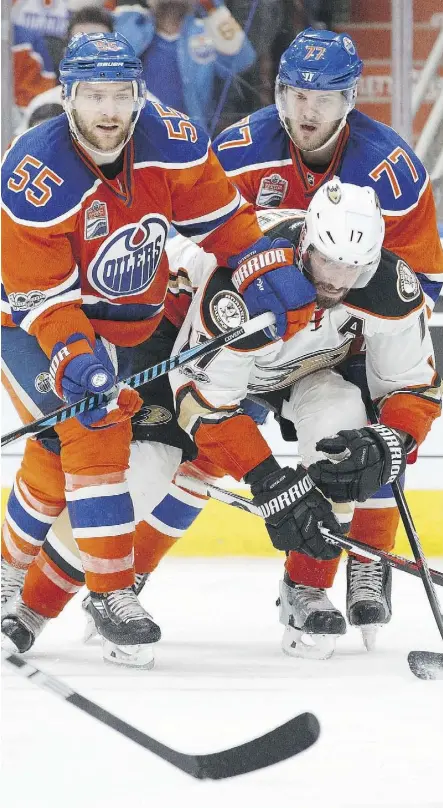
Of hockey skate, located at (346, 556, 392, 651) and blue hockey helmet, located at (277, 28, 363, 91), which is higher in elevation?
blue hockey helmet, located at (277, 28, 363, 91)

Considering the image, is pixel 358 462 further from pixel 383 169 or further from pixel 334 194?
pixel 383 169

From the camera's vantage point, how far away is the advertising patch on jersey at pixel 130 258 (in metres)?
2.58

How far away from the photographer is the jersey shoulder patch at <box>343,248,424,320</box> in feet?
8.53

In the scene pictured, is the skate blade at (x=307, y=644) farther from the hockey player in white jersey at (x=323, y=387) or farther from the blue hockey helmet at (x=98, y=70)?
the blue hockey helmet at (x=98, y=70)

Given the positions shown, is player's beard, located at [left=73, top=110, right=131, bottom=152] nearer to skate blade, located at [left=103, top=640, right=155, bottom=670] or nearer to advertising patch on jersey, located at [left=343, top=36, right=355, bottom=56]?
advertising patch on jersey, located at [left=343, top=36, right=355, bottom=56]

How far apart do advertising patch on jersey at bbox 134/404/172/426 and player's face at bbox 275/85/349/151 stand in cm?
61

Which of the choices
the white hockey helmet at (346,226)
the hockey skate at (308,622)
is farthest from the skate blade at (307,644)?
the white hockey helmet at (346,226)

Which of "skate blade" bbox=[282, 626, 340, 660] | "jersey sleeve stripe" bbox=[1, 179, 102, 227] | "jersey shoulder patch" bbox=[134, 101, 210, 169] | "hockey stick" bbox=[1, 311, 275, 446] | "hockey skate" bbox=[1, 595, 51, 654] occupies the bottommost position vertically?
"skate blade" bbox=[282, 626, 340, 660]

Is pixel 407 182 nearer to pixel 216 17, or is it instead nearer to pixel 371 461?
pixel 371 461

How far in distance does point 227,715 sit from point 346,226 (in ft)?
2.83

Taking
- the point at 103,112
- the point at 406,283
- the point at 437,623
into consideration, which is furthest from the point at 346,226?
the point at 437,623

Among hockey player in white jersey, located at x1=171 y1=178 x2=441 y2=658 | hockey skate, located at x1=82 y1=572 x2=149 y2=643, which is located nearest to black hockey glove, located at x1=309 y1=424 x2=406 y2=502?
hockey player in white jersey, located at x1=171 y1=178 x2=441 y2=658

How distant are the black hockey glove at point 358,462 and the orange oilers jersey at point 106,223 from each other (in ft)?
1.39

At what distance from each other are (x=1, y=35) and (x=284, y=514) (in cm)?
199
